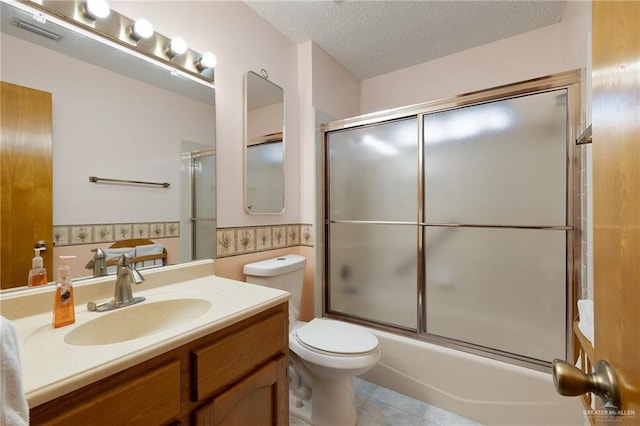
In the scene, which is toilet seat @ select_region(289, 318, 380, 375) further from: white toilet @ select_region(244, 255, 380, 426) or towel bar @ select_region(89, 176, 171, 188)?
towel bar @ select_region(89, 176, 171, 188)

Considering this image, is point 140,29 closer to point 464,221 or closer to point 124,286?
point 124,286

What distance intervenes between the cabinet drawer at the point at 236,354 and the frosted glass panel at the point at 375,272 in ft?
3.56

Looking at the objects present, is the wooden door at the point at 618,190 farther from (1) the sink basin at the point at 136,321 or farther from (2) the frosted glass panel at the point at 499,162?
(2) the frosted glass panel at the point at 499,162

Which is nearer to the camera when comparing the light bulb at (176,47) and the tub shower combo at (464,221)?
the light bulb at (176,47)

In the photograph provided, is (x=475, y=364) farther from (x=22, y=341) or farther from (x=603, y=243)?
(x=22, y=341)

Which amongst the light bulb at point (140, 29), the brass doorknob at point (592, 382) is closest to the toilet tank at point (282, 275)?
the light bulb at point (140, 29)

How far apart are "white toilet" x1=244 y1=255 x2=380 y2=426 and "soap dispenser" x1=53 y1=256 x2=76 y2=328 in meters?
0.80

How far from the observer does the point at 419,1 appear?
5.35 feet

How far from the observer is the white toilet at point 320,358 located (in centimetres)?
132

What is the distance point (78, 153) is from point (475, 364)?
2.13 meters

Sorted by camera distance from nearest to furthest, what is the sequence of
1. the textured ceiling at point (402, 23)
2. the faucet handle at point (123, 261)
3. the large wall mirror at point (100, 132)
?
1. the large wall mirror at point (100, 132)
2. the faucet handle at point (123, 261)
3. the textured ceiling at point (402, 23)

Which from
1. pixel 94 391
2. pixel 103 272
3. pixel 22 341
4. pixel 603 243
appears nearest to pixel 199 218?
pixel 103 272

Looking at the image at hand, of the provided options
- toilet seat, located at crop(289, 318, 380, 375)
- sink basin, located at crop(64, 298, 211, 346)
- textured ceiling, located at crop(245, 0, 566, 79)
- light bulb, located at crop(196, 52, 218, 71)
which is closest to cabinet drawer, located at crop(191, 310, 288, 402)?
sink basin, located at crop(64, 298, 211, 346)

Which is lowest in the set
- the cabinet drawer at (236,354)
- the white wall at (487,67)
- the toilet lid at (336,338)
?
the toilet lid at (336,338)
